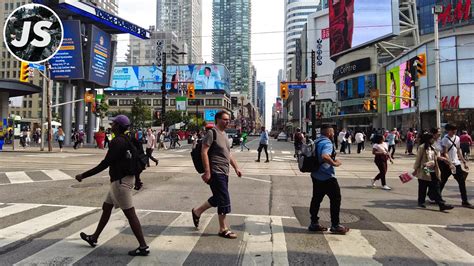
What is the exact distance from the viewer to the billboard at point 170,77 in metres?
121

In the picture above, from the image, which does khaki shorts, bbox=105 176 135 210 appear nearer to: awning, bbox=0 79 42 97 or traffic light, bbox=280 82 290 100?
traffic light, bbox=280 82 290 100

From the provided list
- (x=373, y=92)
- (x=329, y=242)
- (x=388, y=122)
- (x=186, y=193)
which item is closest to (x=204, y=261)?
(x=329, y=242)

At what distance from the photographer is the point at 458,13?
47.3 meters

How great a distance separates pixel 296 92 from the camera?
122250mm

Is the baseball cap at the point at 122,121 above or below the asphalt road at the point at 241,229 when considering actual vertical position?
above

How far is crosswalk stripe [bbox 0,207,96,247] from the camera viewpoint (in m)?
5.38

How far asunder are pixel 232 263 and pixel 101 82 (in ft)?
127

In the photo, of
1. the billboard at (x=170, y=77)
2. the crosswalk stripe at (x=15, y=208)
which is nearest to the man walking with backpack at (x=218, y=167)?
the crosswalk stripe at (x=15, y=208)

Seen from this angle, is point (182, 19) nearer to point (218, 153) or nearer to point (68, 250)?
point (218, 153)

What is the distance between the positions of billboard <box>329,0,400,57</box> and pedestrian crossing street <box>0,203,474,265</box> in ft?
161

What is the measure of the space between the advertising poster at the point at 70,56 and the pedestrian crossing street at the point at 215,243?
3150cm

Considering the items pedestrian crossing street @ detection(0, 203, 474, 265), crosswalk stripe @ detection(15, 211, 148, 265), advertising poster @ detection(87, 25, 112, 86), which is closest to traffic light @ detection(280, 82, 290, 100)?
advertising poster @ detection(87, 25, 112, 86)

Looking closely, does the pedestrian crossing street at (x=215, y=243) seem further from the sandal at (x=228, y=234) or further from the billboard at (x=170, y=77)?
the billboard at (x=170, y=77)

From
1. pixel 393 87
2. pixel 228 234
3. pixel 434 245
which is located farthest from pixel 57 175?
A: pixel 393 87
